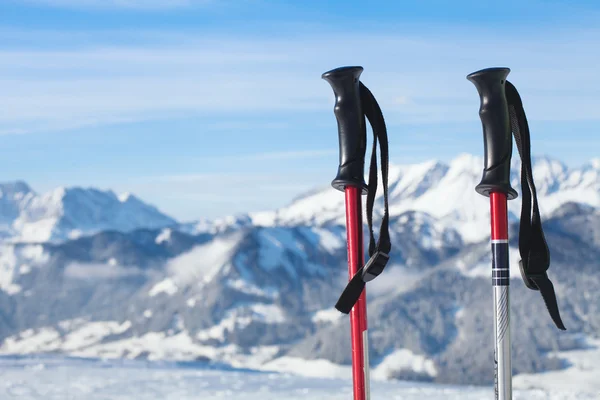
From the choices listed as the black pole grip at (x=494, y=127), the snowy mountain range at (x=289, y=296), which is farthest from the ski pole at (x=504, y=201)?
the snowy mountain range at (x=289, y=296)

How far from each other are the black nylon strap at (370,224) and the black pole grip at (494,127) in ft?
0.67

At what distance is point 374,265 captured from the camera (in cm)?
187

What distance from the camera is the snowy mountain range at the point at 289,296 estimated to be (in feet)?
51.0

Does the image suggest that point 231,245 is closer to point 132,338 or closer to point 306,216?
point 132,338

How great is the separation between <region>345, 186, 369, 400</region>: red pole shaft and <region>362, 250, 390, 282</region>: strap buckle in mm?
56

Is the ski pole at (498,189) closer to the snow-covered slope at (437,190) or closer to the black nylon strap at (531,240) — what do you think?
the black nylon strap at (531,240)

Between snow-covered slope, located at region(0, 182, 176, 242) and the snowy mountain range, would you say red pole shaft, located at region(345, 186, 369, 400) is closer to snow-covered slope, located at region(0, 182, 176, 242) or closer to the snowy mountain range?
the snowy mountain range

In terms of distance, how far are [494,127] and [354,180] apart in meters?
0.31

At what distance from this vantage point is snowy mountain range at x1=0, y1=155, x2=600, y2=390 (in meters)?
15.5

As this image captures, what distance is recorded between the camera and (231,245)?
964 inches

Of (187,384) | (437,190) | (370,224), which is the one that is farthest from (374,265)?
(437,190)

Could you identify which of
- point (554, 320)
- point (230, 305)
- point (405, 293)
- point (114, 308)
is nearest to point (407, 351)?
point (405, 293)

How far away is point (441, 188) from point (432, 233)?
1360cm

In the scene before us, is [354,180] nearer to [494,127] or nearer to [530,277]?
[494,127]
